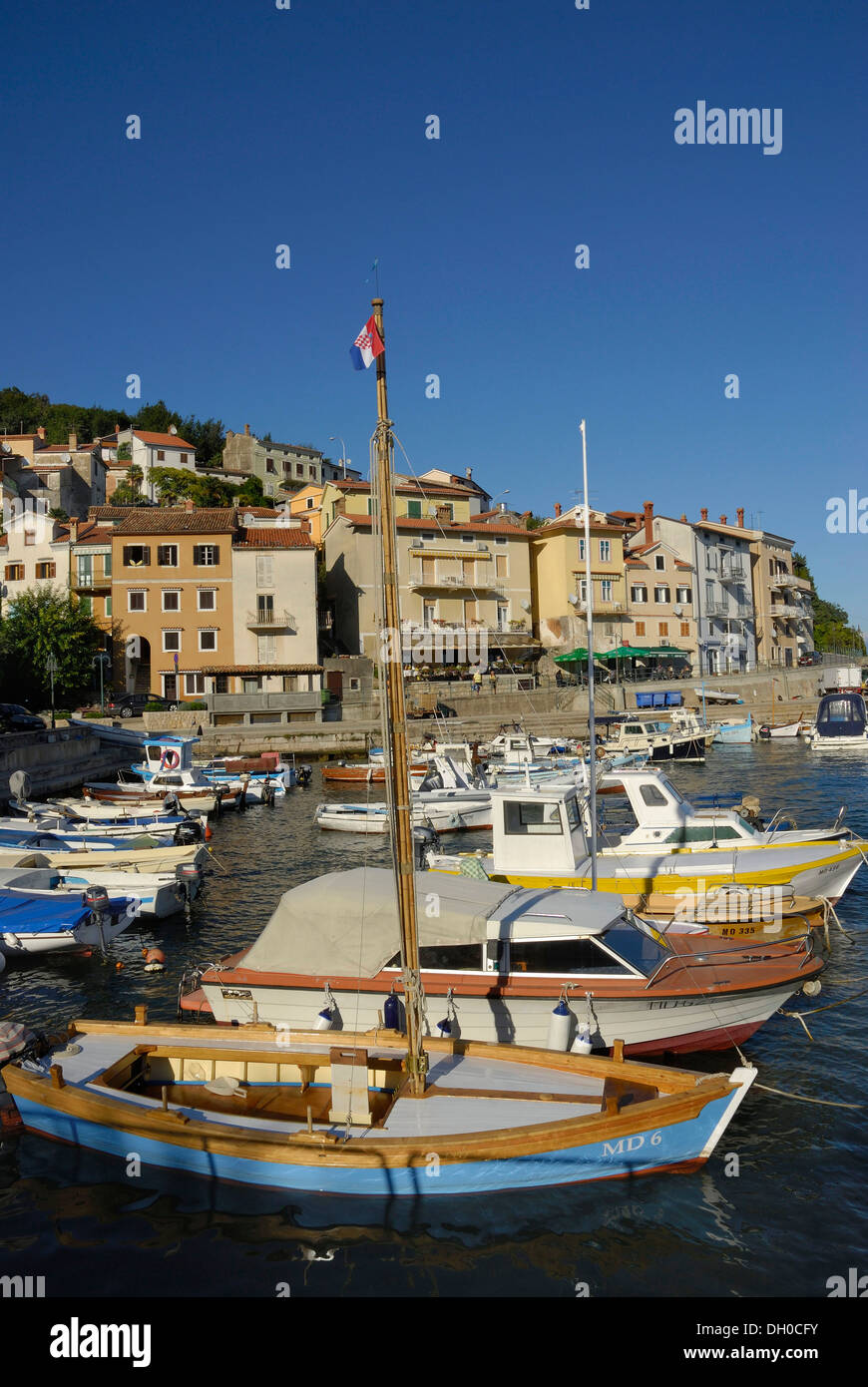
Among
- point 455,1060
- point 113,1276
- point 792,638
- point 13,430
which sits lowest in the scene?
point 113,1276

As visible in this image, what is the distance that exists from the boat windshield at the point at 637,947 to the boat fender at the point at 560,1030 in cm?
129

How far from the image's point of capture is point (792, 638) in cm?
9700

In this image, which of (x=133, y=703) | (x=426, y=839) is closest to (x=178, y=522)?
(x=133, y=703)

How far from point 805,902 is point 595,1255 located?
10.2 meters

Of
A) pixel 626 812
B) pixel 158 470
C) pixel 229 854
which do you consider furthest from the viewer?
pixel 158 470

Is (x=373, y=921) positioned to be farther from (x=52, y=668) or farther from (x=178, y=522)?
(x=178, y=522)

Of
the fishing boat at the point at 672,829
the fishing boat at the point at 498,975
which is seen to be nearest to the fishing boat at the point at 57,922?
the fishing boat at the point at 498,975

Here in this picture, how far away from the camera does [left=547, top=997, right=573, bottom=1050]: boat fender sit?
10781 mm

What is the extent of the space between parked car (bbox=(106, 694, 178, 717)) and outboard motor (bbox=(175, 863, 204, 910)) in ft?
113

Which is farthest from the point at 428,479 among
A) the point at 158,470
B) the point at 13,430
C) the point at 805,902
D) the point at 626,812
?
the point at 805,902

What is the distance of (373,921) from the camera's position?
12.0 m

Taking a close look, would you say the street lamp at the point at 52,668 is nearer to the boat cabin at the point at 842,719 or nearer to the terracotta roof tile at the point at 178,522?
the terracotta roof tile at the point at 178,522

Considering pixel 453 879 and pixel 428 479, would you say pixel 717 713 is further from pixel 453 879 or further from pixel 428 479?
pixel 453 879
